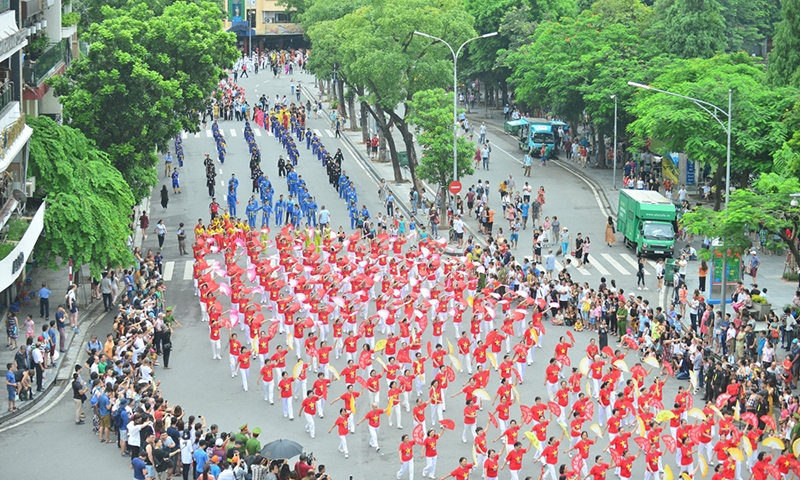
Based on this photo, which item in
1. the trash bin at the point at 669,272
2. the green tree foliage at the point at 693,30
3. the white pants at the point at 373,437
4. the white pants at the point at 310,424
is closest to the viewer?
the white pants at the point at 373,437

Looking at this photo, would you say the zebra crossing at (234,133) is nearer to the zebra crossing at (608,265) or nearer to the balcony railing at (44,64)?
the balcony railing at (44,64)

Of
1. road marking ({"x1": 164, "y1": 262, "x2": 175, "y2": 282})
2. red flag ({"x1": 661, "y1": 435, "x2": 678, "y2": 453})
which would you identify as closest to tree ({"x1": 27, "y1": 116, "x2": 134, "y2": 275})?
road marking ({"x1": 164, "y1": 262, "x2": 175, "y2": 282})

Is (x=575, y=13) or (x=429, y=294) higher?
(x=575, y=13)

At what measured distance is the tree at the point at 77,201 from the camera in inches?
1441

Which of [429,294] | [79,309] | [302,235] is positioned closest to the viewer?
[429,294]

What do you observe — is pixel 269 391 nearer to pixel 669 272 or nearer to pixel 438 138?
pixel 669 272

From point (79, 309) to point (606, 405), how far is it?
17907mm

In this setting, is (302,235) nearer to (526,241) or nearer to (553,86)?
(526,241)

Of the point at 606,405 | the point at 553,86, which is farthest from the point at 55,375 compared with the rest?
the point at 553,86

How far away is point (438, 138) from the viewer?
160 ft

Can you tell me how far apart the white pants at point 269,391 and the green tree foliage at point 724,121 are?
79.7 ft

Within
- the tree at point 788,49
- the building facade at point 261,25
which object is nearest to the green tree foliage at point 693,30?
the tree at point 788,49

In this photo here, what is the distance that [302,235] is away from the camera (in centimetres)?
4272

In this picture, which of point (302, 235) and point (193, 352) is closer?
point (193, 352)
